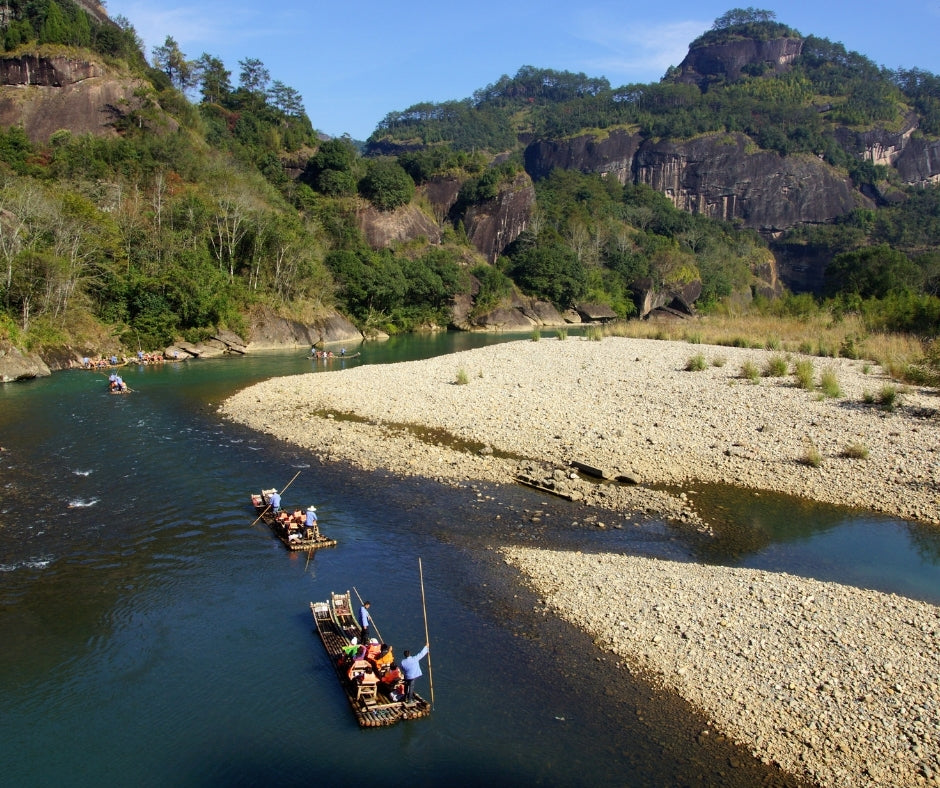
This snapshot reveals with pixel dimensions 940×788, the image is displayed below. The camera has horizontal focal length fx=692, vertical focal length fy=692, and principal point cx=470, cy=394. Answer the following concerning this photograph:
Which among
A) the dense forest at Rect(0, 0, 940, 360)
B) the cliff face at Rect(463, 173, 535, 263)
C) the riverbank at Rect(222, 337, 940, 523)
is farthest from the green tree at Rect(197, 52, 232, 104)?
the riverbank at Rect(222, 337, 940, 523)

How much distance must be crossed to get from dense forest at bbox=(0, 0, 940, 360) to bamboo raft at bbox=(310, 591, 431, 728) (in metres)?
37.6

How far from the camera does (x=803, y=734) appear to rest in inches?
436

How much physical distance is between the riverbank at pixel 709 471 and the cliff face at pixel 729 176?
473 ft

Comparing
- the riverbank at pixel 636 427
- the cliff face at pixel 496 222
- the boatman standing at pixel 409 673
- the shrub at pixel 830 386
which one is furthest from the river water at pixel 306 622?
the cliff face at pixel 496 222

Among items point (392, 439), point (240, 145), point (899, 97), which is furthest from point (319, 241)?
point (899, 97)

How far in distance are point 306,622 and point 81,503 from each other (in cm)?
1070

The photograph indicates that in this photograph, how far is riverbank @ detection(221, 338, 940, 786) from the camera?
1161 centimetres

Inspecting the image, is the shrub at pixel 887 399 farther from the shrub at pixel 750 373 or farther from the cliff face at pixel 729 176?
the cliff face at pixel 729 176

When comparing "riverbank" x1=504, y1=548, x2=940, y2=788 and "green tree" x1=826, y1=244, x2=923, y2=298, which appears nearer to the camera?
"riverbank" x1=504, y1=548, x2=940, y2=788

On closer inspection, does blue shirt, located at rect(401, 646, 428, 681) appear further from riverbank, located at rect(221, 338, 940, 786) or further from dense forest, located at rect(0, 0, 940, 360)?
dense forest, located at rect(0, 0, 940, 360)

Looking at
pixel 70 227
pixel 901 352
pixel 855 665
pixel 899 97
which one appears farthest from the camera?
pixel 899 97

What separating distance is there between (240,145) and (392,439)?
3193 inches

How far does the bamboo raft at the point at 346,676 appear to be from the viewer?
1160 centimetres

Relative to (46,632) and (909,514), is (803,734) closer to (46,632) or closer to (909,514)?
Result: (909,514)
